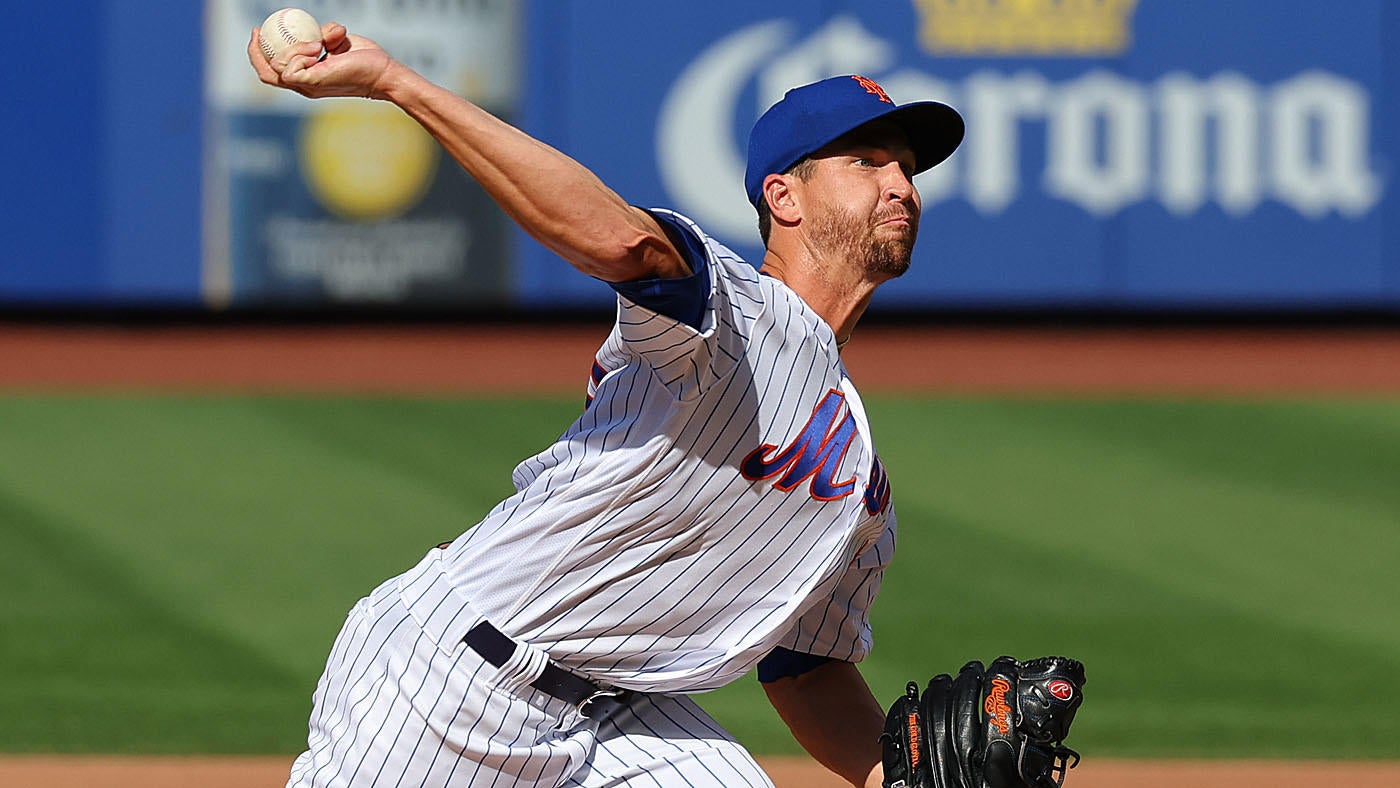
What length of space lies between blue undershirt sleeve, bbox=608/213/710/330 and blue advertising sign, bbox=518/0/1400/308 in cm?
1029

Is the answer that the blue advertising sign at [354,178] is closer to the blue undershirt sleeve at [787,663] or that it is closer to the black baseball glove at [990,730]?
the blue undershirt sleeve at [787,663]

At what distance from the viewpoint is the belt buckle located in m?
2.80

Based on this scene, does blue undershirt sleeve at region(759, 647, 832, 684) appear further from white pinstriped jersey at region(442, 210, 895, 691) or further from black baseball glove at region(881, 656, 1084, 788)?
white pinstriped jersey at region(442, 210, 895, 691)

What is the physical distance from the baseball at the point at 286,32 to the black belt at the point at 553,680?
893 mm

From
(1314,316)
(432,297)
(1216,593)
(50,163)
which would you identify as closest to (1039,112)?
(1314,316)

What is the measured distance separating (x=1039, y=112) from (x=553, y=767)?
421 inches

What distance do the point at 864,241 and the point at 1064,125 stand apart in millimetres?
10391

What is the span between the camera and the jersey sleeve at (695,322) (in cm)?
241

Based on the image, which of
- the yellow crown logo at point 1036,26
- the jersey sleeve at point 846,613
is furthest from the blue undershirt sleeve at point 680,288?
the yellow crown logo at point 1036,26

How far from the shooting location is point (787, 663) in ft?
10.9

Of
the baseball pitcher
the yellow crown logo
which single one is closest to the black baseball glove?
the baseball pitcher

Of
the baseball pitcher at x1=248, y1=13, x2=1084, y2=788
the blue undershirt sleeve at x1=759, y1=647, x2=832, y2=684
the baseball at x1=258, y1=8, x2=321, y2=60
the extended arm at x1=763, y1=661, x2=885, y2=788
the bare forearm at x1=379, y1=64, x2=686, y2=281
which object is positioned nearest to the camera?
the bare forearm at x1=379, y1=64, x2=686, y2=281

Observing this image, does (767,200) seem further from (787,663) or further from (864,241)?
(787,663)

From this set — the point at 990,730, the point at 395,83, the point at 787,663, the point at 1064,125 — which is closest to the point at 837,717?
the point at 787,663
